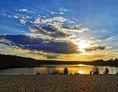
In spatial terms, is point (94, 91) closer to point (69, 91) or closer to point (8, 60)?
point (69, 91)

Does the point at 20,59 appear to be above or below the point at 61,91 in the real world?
above

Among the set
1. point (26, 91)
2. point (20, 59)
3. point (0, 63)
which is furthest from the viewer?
point (20, 59)

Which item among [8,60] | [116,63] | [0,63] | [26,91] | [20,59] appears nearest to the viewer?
[26,91]

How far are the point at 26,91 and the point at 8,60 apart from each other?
12102cm

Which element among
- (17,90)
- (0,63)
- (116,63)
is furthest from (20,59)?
(17,90)

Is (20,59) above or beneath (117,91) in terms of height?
above

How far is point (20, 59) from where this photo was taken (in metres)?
152

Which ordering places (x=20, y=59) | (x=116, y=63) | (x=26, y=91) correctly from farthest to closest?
(x=116, y=63) < (x=20, y=59) < (x=26, y=91)

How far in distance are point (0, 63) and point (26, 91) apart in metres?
108

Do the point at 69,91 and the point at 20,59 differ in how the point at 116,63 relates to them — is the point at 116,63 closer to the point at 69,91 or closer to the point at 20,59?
the point at 20,59

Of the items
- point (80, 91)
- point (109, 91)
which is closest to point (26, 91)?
point (80, 91)

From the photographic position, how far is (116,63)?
166 metres

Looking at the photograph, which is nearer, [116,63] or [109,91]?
[109,91]

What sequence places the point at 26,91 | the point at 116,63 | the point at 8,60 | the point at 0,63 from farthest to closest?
1. the point at 116,63
2. the point at 8,60
3. the point at 0,63
4. the point at 26,91
